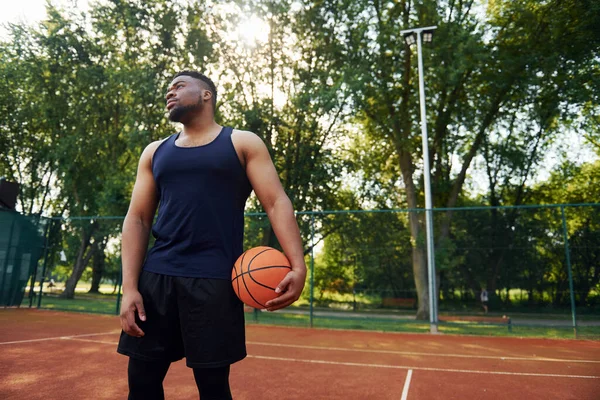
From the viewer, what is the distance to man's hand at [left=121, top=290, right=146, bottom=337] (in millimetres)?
1574

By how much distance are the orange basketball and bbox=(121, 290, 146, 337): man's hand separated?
0.38 metres

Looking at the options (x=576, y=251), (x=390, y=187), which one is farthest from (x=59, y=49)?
(x=576, y=251)

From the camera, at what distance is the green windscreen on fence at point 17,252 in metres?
11.8

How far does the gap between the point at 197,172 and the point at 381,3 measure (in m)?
14.9

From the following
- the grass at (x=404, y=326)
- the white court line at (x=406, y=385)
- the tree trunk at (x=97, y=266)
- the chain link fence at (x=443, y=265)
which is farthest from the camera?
the tree trunk at (x=97, y=266)

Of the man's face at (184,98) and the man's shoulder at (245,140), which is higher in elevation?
the man's face at (184,98)

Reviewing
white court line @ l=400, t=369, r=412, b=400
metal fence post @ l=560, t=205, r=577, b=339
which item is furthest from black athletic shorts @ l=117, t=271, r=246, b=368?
metal fence post @ l=560, t=205, r=577, b=339

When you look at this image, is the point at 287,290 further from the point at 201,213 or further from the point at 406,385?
the point at 406,385

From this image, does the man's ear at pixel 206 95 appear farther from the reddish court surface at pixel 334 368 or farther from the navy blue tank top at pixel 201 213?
the reddish court surface at pixel 334 368

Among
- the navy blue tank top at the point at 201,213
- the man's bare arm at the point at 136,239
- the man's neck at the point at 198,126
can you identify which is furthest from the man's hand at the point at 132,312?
the man's neck at the point at 198,126

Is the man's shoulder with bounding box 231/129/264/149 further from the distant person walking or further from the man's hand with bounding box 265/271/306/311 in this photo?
the distant person walking

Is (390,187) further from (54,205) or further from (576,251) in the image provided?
(54,205)

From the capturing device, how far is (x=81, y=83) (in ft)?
60.9

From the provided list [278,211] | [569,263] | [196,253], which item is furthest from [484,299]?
[196,253]
